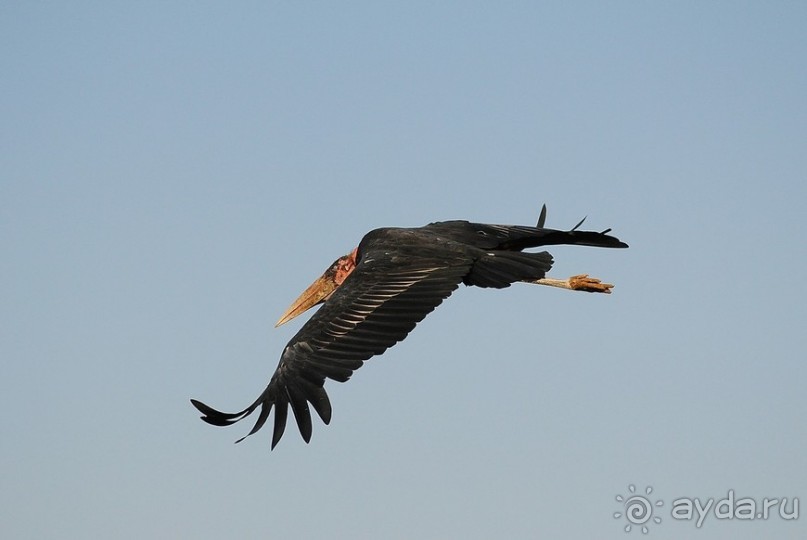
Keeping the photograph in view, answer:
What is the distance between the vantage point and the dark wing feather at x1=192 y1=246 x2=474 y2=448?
48.9 ft

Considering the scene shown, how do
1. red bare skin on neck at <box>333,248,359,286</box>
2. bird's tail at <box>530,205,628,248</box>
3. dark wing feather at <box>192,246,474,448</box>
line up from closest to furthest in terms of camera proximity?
dark wing feather at <box>192,246,474,448</box> → bird's tail at <box>530,205,628,248</box> → red bare skin on neck at <box>333,248,359,286</box>

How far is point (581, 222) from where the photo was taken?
1823 centimetres

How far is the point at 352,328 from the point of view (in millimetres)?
15867

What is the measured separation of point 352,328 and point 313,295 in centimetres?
422

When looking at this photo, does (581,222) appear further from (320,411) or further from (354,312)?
(320,411)

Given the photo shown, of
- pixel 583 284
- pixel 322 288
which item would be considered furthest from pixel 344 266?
pixel 583 284

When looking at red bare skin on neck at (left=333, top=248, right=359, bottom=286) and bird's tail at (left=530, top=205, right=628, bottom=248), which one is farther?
red bare skin on neck at (left=333, top=248, right=359, bottom=286)

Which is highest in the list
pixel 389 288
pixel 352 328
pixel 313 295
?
pixel 313 295

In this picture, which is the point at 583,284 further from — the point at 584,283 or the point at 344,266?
the point at 344,266

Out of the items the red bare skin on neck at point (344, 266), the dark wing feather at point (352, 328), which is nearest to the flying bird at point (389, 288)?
the dark wing feather at point (352, 328)

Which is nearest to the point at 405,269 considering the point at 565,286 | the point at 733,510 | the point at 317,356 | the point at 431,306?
the point at 431,306

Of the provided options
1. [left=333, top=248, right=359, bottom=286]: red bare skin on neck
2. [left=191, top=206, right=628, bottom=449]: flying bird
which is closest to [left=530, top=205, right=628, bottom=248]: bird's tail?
[left=191, top=206, right=628, bottom=449]: flying bird

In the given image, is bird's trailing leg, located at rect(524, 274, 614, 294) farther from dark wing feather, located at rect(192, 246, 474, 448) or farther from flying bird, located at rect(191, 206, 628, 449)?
dark wing feather, located at rect(192, 246, 474, 448)

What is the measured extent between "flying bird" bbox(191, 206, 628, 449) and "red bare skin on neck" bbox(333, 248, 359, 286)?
97 cm
